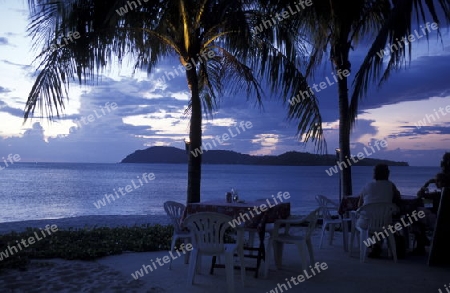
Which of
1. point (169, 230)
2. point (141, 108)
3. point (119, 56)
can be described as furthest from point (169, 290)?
point (141, 108)

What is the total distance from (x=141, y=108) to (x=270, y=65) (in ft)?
21.4

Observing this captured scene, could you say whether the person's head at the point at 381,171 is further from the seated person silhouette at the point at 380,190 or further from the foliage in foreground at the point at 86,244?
the foliage in foreground at the point at 86,244

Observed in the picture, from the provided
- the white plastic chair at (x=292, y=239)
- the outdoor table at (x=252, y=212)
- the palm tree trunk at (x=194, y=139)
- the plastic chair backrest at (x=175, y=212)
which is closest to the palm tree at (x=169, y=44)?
the palm tree trunk at (x=194, y=139)

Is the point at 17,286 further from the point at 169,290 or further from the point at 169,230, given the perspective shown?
the point at 169,230

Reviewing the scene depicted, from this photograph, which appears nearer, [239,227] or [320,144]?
[239,227]

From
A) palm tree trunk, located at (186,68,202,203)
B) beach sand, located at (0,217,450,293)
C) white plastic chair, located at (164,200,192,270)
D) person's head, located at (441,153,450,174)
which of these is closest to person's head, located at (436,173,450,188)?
person's head, located at (441,153,450,174)

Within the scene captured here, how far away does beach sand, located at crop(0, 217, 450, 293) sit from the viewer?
446cm

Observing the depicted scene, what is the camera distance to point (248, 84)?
8.83m

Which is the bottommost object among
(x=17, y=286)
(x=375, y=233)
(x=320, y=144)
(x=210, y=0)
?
(x=17, y=286)

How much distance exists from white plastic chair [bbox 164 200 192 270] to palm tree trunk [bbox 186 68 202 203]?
1.80 meters

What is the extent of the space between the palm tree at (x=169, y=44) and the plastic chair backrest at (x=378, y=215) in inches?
96.0

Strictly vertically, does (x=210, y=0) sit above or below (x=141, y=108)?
above

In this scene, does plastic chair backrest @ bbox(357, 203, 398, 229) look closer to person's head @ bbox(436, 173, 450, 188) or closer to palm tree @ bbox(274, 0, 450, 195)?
person's head @ bbox(436, 173, 450, 188)

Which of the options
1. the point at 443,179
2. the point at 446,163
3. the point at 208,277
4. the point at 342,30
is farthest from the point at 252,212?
the point at 342,30
